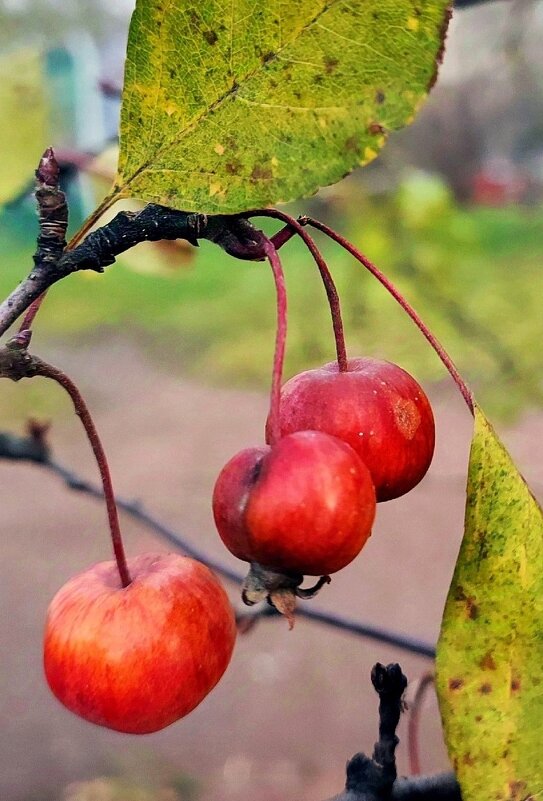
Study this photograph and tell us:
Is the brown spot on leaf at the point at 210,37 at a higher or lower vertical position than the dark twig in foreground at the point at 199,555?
higher

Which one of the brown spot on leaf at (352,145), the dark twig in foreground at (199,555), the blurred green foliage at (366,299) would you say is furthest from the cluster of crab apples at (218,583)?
the blurred green foliage at (366,299)

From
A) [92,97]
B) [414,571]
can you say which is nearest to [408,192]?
[92,97]

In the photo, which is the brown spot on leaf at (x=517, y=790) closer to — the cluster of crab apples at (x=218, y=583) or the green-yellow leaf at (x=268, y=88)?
the cluster of crab apples at (x=218, y=583)

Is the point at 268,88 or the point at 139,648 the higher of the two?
the point at 268,88

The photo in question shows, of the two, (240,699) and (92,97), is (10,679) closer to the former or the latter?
(240,699)

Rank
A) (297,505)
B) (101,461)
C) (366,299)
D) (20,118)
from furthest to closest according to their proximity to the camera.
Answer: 1. (366,299)
2. (20,118)
3. (101,461)
4. (297,505)

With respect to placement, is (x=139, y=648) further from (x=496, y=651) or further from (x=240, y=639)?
(x=240, y=639)

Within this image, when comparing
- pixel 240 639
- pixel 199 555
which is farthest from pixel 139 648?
pixel 240 639
